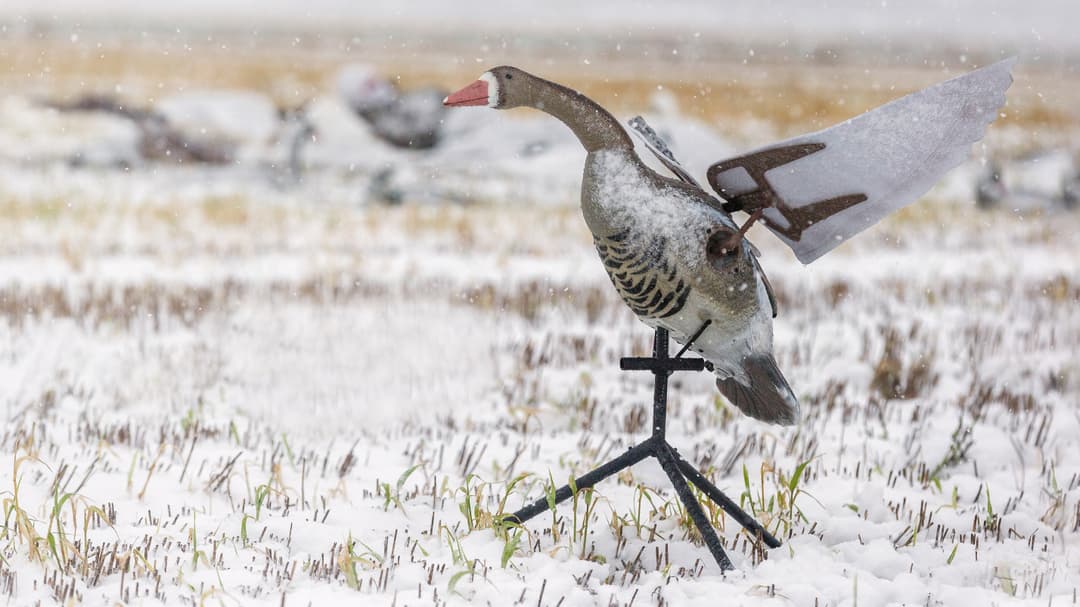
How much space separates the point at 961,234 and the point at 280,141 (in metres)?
A: 12.5

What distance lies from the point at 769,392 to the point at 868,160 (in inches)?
29.0

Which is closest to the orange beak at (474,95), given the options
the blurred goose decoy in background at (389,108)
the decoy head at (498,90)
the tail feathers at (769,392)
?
the decoy head at (498,90)

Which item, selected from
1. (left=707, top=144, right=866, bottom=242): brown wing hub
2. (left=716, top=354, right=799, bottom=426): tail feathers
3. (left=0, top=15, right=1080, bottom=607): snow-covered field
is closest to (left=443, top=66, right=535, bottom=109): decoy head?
(left=707, top=144, right=866, bottom=242): brown wing hub

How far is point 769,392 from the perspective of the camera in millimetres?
2857

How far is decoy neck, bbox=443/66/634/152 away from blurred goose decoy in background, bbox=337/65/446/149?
52.2 ft

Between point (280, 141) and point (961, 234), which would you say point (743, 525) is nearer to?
point (961, 234)

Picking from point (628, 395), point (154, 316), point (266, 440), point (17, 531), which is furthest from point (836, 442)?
point (154, 316)

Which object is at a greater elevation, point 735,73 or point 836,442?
point 735,73

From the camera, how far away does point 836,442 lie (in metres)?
4.50

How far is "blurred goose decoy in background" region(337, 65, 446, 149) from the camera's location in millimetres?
18297

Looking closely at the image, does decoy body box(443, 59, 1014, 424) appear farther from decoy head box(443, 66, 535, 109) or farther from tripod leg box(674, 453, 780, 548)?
tripod leg box(674, 453, 780, 548)

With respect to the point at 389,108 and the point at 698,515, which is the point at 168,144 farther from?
the point at 698,515

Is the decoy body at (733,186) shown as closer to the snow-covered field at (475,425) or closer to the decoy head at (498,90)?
the decoy head at (498,90)

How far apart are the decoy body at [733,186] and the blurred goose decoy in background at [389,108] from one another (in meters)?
15.9
